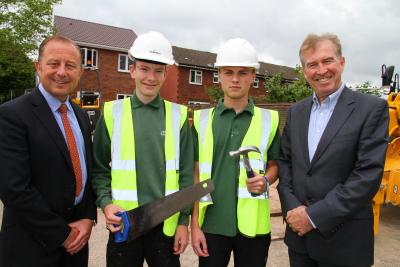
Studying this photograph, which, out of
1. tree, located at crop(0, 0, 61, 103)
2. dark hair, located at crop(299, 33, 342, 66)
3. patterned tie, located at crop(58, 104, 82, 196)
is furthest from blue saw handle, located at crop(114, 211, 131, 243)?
tree, located at crop(0, 0, 61, 103)

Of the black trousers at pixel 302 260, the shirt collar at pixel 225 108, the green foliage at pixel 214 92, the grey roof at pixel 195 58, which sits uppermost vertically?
the grey roof at pixel 195 58

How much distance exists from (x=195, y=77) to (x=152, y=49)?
2795cm

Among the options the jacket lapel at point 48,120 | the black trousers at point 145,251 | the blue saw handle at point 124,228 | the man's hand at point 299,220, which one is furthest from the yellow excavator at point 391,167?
the jacket lapel at point 48,120

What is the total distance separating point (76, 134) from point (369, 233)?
215 centimetres

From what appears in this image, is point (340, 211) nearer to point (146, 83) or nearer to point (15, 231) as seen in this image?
point (146, 83)

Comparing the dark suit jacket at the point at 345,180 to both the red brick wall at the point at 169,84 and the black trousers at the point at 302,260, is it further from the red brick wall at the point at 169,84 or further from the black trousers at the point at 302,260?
the red brick wall at the point at 169,84

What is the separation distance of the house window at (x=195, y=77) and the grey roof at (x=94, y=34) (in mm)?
5443

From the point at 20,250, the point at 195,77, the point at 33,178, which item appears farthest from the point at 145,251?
the point at 195,77

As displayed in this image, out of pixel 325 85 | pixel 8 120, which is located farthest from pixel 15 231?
pixel 325 85

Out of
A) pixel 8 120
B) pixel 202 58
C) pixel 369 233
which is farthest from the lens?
pixel 202 58

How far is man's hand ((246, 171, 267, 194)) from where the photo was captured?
2545 millimetres

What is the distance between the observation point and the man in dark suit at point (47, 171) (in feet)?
7.55

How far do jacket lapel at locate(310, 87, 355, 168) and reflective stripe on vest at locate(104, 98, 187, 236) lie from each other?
100 centimetres

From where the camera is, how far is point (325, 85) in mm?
2621
